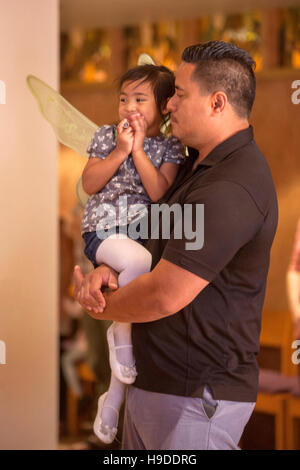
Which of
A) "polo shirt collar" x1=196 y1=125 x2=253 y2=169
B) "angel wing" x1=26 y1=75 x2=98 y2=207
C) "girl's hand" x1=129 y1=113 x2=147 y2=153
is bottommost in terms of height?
"polo shirt collar" x1=196 y1=125 x2=253 y2=169

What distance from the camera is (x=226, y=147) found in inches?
50.8

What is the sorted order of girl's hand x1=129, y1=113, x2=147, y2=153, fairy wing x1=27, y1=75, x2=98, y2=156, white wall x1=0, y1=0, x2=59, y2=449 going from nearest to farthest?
1. girl's hand x1=129, y1=113, x2=147, y2=153
2. fairy wing x1=27, y1=75, x2=98, y2=156
3. white wall x1=0, y1=0, x2=59, y2=449

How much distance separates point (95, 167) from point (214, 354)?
52cm

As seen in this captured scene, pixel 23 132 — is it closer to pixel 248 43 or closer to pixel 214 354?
pixel 214 354

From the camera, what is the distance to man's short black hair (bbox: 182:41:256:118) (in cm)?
130

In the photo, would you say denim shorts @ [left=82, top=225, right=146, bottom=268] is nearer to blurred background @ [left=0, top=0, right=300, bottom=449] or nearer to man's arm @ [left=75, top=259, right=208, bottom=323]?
man's arm @ [left=75, top=259, right=208, bottom=323]

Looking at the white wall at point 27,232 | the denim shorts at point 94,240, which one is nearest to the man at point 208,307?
the denim shorts at point 94,240

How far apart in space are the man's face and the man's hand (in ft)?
1.16

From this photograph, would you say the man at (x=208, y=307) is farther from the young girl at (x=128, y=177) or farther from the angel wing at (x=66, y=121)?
the angel wing at (x=66, y=121)

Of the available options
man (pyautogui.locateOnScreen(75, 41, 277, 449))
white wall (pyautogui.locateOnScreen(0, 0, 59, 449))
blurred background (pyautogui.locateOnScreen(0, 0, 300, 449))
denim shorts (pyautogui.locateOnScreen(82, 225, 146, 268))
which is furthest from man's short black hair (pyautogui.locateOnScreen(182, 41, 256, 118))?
white wall (pyautogui.locateOnScreen(0, 0, 59, 449))

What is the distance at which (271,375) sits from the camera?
2.86 metres

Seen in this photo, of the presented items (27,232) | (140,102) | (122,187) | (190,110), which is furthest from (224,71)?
(27,232)

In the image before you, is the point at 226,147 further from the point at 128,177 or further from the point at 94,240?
the point at 94,240

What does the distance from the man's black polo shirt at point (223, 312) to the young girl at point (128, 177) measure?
5 cm
